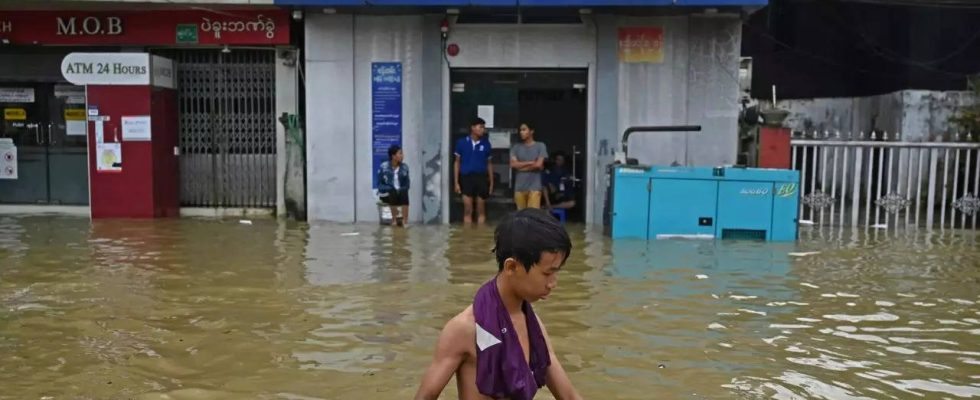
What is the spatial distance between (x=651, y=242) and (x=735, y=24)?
3.98 m

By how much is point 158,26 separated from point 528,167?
616 centimetres

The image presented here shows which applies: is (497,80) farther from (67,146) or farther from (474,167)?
(67,146)

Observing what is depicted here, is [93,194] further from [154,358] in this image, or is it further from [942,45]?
[942,45]

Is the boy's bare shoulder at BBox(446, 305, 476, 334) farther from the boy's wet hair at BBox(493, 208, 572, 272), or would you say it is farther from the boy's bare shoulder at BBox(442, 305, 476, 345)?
the boy's wet hair at BBox(493, 208, 572, 272)

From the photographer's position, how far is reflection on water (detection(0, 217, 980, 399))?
5207mm

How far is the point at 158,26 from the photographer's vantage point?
43.7 feet

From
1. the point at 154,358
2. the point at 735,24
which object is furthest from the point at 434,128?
the point at 154,358

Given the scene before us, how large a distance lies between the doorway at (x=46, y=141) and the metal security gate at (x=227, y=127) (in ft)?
5.94

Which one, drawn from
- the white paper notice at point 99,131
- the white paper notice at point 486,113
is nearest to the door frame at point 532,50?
the white paper notice at point 486,113

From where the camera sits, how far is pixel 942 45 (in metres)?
16.6

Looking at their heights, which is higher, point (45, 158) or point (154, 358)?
point (45, 158)

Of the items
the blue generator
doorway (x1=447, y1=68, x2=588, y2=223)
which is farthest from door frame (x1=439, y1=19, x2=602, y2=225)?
the blue generator

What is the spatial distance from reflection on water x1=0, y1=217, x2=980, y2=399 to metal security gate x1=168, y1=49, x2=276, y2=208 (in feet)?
9.95

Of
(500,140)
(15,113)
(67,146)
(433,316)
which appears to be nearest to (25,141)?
(15,113)
